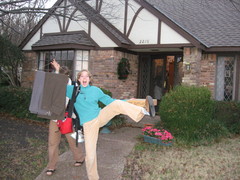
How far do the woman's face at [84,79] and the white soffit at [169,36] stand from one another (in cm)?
539

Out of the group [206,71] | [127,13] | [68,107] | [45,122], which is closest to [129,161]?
[68,107]

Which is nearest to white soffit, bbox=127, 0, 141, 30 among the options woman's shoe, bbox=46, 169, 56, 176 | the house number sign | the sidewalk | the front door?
the house number sign

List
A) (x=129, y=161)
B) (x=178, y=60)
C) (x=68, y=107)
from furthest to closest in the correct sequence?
(x=178, y=60) → (x=129, y=161) → (x=68, y=107)

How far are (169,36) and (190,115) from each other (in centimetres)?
322

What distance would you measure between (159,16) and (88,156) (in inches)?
246

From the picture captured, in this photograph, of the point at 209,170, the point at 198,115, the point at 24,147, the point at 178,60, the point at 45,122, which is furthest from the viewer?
the point at 178,60

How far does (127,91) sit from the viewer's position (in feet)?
32.6

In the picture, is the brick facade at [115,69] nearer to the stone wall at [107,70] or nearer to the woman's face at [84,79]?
the stone wall at [107,70]

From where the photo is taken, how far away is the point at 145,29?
9.12 metres

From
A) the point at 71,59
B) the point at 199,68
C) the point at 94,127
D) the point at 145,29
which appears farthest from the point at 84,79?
the point at 71,59

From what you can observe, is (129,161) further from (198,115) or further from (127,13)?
(127,13)

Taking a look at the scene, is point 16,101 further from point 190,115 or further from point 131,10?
point 190,115

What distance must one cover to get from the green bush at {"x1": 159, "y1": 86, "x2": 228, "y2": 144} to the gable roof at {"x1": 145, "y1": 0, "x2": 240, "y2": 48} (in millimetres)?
2454

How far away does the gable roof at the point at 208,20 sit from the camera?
873cm
